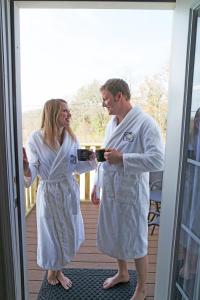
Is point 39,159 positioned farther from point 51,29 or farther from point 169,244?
point 51,29

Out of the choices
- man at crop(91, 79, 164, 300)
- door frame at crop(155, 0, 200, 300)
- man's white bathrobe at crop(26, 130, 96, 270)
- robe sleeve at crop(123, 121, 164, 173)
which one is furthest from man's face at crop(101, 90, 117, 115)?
door frame at crop(155, 0, 200, 300)

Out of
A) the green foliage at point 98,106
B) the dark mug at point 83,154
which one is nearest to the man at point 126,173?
the dark mug at point 83,154

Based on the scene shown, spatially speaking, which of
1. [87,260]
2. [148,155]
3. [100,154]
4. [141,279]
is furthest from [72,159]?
[87,260]

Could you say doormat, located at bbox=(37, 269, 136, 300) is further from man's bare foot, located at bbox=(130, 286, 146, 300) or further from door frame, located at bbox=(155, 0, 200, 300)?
door frame, located at bbox=(155, 0, 200, 300)

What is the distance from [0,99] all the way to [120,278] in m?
1.59

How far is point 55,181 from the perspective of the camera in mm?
1683

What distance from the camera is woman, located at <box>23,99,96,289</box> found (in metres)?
1.66

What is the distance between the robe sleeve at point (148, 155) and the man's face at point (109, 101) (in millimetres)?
234

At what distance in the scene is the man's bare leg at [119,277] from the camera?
187 centimetres

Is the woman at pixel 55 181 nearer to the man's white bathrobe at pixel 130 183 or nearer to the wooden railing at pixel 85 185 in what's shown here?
the man's white bathrobe at pixel 130 183

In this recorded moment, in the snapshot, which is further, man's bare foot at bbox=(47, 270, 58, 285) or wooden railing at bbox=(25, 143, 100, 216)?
wooden railing at bbox=(25, 143, 100, 216)

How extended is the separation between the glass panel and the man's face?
68 cm

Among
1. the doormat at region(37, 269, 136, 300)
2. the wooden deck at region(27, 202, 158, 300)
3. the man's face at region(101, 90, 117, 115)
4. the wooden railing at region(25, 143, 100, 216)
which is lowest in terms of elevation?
the wooden deck at region(27, 202, 158, 300)

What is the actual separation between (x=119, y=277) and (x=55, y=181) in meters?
0.90
